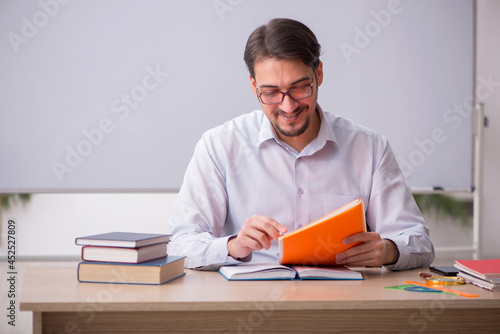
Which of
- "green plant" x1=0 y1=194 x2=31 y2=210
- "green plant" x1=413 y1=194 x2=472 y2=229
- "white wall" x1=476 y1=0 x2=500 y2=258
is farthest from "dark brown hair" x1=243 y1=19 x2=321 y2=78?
"white wall" x1=476 y1=0 x2=500 y2=258

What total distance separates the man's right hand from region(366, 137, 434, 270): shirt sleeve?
0.46m

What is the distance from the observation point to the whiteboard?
2898mm

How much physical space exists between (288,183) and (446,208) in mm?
2063

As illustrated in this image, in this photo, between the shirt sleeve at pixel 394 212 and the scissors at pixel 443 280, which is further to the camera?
the shirt sleeve at pixel 394 212

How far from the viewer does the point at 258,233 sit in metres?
1.42

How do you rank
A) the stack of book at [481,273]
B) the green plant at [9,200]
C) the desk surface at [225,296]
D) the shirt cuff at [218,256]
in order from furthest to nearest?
the green plant at [9,200] < the shirt cuff at [218,256] < the stack of book at [481,273] < the desk surface at [225,296]

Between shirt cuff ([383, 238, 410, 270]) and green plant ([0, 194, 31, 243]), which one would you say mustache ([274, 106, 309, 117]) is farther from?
green plant ([0, 194, 31, 243])

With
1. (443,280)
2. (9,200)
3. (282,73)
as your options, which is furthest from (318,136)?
(9,200)

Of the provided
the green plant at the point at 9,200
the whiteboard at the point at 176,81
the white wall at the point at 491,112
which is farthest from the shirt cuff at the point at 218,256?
the white wall at the point at 491,112

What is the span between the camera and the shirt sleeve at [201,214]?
154 centimetres

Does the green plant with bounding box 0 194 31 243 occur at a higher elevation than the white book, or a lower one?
higher

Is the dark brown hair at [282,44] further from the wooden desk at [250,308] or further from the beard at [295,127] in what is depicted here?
the wooden desk at [250,308]

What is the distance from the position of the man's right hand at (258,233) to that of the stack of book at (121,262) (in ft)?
0.72

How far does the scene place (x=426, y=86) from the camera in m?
3.23
